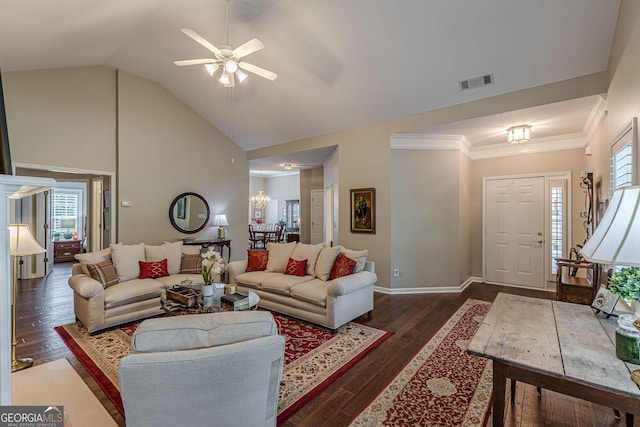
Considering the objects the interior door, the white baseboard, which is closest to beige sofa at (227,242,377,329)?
the white baseboard

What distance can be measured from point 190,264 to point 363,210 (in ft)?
9.97

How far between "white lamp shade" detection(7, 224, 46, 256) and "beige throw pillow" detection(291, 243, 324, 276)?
2784mm

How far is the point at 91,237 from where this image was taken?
6.71 m

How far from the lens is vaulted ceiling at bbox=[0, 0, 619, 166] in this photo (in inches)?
119

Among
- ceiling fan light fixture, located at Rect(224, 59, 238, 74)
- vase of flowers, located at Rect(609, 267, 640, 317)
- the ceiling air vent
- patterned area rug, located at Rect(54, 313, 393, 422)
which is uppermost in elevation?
the ceiling air vent

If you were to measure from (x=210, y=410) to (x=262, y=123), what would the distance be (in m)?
5.71

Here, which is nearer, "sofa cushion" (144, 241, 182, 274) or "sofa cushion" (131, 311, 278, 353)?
"sofa cushion" (131, 311, 278, 353)

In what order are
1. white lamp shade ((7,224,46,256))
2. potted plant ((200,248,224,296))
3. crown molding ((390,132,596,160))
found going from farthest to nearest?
crown molding ((390,132,596,160)), potted plant ((200,248,224,296)), white lamp shade ((7,224,46,256))

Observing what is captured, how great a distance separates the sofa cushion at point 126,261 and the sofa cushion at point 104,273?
10 cm

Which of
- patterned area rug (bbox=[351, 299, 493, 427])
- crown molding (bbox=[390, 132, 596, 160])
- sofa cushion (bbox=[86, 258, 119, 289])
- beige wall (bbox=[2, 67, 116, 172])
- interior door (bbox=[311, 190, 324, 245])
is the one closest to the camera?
patterned area rug (bbox=[351, 299, 493, 427])

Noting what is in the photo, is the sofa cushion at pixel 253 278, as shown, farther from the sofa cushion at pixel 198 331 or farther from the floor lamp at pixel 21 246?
the sofa cushion at pixel 198 331

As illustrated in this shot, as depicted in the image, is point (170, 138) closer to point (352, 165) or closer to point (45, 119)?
point (45, 119)

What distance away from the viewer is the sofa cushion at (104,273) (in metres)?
3.62

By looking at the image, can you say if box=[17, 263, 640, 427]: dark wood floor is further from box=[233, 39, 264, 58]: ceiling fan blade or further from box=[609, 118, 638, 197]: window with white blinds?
box=[233, 39, 264, 58]: ceiling fan blade
